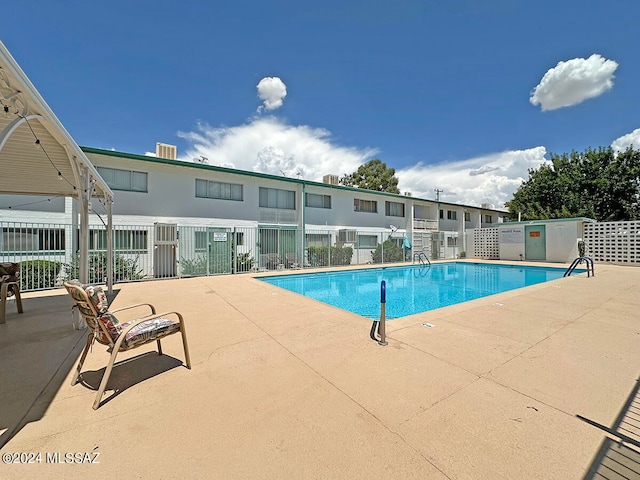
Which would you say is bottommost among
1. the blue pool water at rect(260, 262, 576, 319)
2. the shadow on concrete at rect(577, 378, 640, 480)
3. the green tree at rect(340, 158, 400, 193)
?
the blue pool water at rect(260, 262, 576, 319)

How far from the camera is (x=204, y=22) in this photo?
29.6ft

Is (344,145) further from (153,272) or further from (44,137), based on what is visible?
(44,137)

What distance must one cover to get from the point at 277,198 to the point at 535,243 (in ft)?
66.3

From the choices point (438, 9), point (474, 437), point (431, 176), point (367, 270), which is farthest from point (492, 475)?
point (431, 176)

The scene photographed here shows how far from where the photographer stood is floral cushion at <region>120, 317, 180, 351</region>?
2.91 m

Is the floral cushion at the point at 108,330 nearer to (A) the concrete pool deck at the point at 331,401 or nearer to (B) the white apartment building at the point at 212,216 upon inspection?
(A) the concrete pool deck at the point at 331,401

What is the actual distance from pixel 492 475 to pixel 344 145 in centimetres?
2187

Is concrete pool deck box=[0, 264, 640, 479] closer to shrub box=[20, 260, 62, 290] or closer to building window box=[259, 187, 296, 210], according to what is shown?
shrub box=[20, 260, 62, 290]

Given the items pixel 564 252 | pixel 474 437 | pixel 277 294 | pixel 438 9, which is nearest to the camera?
pixel 474 437

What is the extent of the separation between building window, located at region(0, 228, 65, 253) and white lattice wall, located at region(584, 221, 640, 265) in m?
30.2

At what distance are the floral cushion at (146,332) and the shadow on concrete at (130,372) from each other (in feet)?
1.56

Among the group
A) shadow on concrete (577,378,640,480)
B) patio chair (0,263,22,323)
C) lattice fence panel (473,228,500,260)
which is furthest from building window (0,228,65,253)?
lattice fence panel (473,228,500,260)

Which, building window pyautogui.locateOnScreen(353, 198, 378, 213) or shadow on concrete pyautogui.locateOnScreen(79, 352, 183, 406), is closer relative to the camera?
shadow on concrete pyautogui.locateOnScreen(79, 352, 183, 406)

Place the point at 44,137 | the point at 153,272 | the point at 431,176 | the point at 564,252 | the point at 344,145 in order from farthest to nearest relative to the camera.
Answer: the point at 431,176 < the point at 344,145 < the point at 564,252 < the point at 153,272 < the point at 44,137
